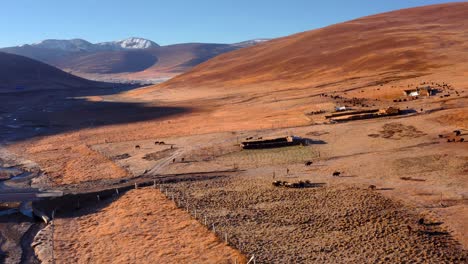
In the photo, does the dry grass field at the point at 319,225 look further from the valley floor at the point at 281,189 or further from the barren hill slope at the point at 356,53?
the barren hill slope at the point at 356,53

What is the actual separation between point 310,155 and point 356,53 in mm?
64964

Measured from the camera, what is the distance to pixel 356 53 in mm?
93562

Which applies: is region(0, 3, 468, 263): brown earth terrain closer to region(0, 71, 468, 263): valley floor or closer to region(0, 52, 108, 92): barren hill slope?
region(0, 71, 468, 263): valley floor

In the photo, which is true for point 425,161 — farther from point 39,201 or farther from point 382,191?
point 39,201

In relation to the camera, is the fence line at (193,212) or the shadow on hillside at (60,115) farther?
the shadow on hillside at (60,115)

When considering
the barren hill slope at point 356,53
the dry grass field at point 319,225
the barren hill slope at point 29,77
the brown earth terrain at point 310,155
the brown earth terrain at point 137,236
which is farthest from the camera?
the barren hill slope at point 29,77

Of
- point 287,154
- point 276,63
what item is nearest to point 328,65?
point 276,63

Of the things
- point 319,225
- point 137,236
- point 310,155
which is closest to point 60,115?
point 310,155

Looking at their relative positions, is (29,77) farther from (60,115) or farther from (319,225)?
(319,225)

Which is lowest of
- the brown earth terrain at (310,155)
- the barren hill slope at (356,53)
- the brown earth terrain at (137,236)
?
the brown earth terrain at (137,236)

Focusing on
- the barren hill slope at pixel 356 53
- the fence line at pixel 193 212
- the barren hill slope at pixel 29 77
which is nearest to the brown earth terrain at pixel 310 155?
the fence line at pixel 193 212

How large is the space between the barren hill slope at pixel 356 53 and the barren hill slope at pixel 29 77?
112ft

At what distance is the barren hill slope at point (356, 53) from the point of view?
80.1 meters

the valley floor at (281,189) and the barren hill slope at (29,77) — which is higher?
the barren hill slope at (29,77)
